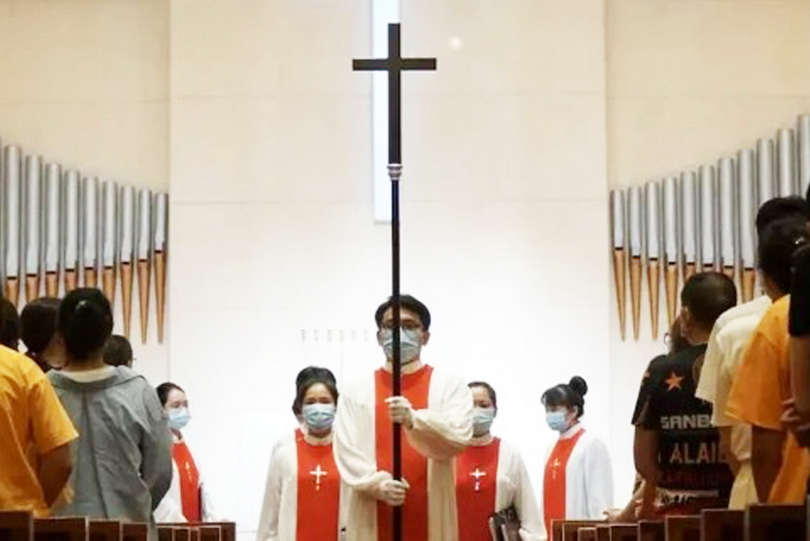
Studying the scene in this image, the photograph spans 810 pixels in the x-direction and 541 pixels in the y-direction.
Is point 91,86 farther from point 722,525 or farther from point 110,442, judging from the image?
point 722,525

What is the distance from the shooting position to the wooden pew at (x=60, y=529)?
15.0ft

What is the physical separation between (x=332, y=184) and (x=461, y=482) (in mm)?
3584

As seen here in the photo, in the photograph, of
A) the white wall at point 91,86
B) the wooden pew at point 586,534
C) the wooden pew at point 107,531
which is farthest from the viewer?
the white wall at point 91,86

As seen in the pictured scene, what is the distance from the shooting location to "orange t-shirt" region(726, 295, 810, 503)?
445 cm

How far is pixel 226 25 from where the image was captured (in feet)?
37.6

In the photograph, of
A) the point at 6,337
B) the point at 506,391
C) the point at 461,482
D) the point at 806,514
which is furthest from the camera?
the point at 506,391

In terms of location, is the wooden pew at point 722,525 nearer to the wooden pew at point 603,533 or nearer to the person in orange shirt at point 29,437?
the wooden pew at point 603,533

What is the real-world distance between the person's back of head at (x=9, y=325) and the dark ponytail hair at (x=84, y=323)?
5.4 inches

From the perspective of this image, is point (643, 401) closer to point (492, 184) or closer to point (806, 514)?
point (806, 514)

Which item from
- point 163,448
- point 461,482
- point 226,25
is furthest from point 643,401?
point 226,25

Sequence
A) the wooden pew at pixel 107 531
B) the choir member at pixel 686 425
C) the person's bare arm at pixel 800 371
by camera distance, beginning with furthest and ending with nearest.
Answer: the choir member at pixel 686 425
the wooden pew at pixel 107 531
the person's bare arm at pixel 800 371

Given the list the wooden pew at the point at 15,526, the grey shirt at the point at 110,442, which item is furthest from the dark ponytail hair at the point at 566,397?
the wooden pew at the point at 15,526

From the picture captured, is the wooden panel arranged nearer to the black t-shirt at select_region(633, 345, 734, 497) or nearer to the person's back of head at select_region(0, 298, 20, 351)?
the black t-shirt at select_region(633, 345, 734, 497)

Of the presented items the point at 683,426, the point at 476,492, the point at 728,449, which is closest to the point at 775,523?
the point at 728,449
